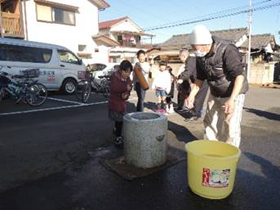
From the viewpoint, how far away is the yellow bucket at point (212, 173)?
7.62 ft

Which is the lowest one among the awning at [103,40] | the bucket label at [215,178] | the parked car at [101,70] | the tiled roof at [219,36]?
the bucket label at [215,178]

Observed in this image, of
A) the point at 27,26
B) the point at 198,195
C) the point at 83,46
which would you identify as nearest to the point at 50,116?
the point at 198,195

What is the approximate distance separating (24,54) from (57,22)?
8.18 m

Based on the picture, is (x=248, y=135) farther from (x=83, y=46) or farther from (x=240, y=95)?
(x=83, y=46)

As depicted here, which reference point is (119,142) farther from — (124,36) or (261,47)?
(124,36)

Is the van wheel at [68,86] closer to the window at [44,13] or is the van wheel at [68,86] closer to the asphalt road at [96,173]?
the asphalt road at [96,173]

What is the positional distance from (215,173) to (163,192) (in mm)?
656

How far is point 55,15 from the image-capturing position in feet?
54.2

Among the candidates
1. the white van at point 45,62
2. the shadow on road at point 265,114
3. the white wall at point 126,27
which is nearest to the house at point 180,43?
the white wall at point 126,27

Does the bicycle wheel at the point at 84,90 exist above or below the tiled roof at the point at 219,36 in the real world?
below

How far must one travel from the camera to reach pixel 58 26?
16.5 m

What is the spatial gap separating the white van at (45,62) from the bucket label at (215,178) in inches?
332

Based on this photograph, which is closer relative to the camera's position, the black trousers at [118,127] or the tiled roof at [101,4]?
the black trousers at [118,127]

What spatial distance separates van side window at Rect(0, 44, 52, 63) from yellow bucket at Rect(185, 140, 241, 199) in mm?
8435
